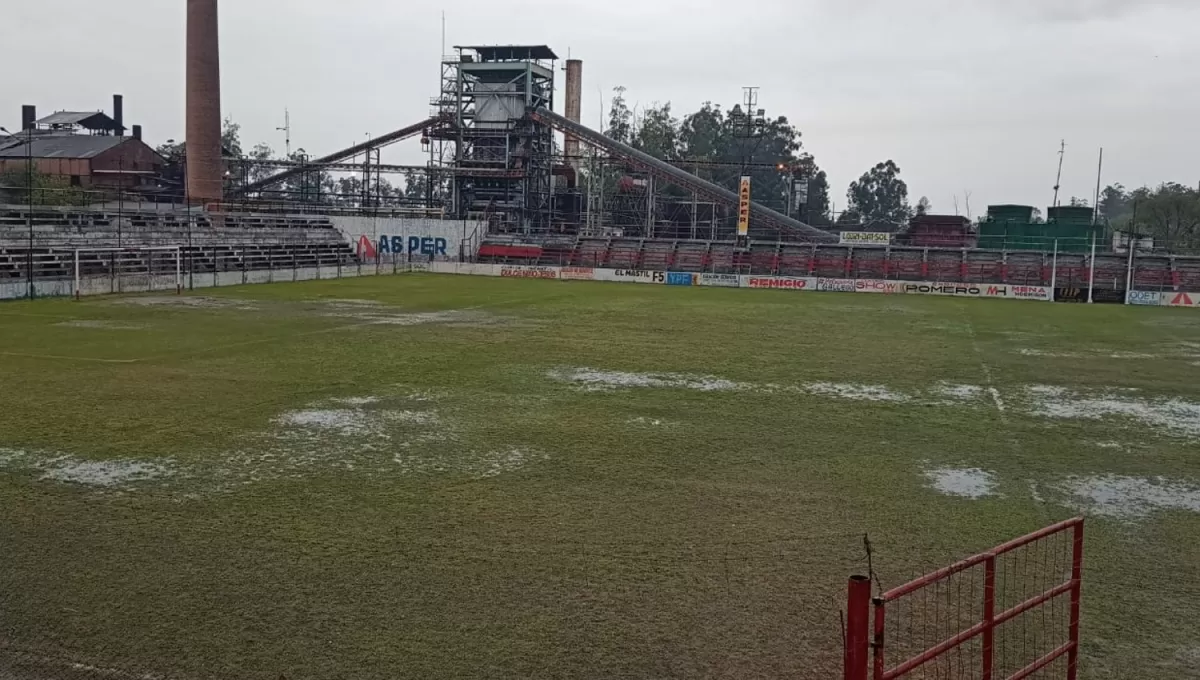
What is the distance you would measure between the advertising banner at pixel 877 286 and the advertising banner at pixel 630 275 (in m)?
11.5

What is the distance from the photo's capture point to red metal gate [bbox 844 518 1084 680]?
14.2 feet

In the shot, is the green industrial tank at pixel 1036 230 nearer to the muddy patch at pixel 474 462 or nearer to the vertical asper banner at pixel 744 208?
the vertical asper banner at pixel 744 208

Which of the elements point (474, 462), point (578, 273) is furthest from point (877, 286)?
point (474, 462)

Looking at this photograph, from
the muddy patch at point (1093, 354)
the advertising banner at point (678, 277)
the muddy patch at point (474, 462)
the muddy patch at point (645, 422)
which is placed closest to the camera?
the muddy patch at point (474, 462)

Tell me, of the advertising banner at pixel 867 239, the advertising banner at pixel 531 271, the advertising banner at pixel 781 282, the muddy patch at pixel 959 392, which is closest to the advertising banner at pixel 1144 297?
the advertising banner at pixel 781 282

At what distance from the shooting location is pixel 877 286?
52.3 m

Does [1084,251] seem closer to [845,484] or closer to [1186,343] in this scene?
[1186,343]

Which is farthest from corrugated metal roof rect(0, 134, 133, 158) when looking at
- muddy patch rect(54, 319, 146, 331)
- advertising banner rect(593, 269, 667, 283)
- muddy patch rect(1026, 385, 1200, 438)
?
muddy patch rect(1026, 385, 1200, 438)

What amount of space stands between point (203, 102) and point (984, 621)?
55.2m

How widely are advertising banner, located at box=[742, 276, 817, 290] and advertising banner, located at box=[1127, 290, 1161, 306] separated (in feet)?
52.1

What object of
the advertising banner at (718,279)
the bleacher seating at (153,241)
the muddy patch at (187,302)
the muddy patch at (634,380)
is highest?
the bleacher seating at (153,241)

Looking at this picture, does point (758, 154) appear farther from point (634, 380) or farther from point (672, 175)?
point (634, 380)

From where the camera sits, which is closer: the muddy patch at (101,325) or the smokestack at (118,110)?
the muddy patch at (101,325)

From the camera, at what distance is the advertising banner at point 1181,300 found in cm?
4575
